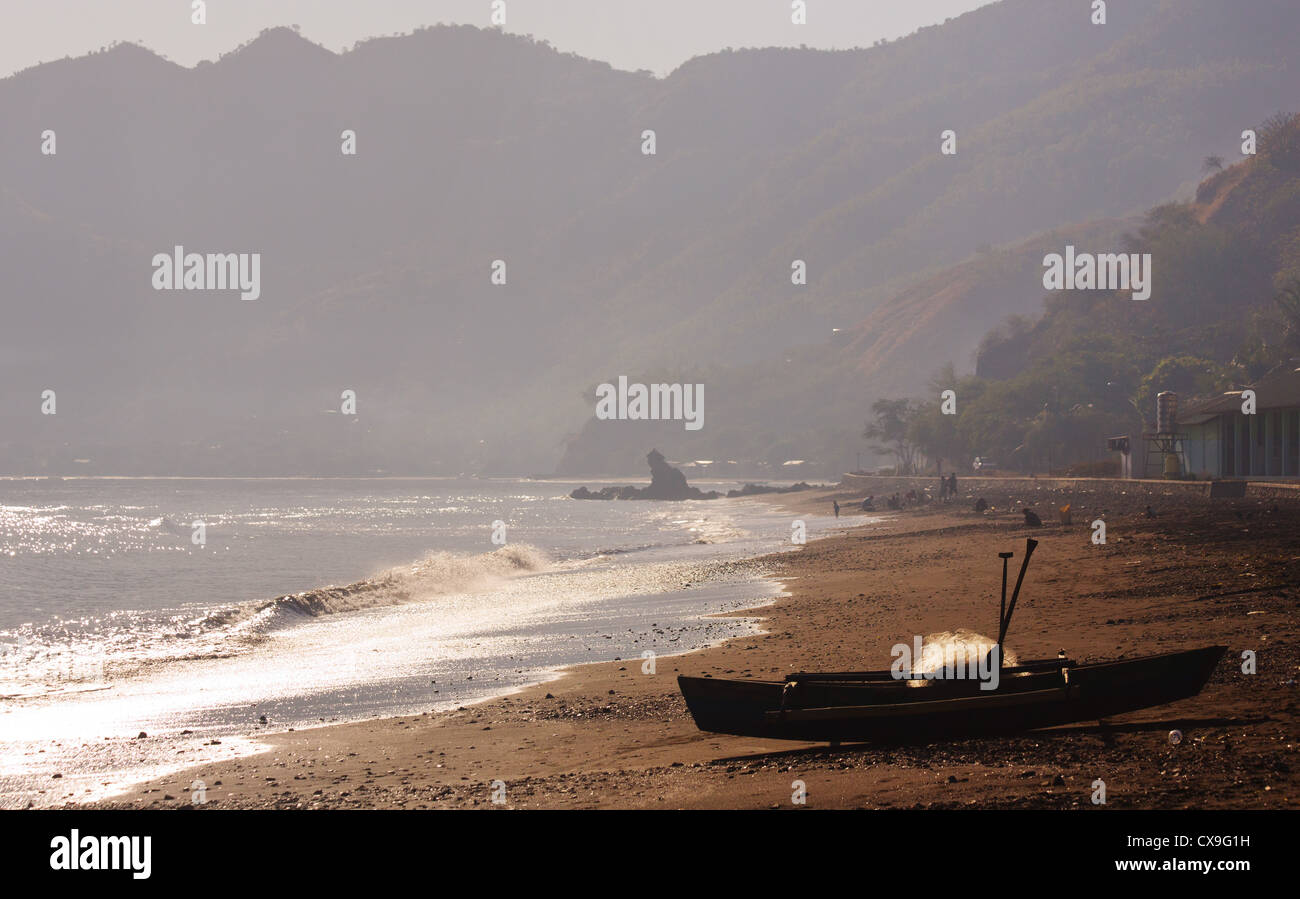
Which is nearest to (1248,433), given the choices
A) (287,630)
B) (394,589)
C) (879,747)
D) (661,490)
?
(394,589)

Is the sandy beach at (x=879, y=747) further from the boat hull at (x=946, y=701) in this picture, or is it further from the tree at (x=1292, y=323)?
the tree at (x=1292, y=323)

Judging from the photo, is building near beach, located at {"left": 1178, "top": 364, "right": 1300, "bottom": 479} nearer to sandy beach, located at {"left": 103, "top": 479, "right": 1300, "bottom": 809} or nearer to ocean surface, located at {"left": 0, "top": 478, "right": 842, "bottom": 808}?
ocean surface, located at {"left": 0, "top": 478, "right": 842, "bottom": 808}

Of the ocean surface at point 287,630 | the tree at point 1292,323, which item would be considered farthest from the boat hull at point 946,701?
the tree at point 1292,323

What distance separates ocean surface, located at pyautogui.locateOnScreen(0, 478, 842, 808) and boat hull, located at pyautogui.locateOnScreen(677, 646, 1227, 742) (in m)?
7.58

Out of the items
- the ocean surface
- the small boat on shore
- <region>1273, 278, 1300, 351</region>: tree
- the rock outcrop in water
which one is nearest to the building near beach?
the ocean surface

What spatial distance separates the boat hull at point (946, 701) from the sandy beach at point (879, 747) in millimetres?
246

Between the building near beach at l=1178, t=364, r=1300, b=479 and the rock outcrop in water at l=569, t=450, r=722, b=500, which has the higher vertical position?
the building near beach at l=1178, t=364, r=1300, b=479

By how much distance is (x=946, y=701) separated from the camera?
43.1 ft

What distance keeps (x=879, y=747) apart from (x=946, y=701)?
103 centimetres

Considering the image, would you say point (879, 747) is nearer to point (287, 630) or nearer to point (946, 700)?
point (946, 700)

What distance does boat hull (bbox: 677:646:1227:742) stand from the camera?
521 inches
